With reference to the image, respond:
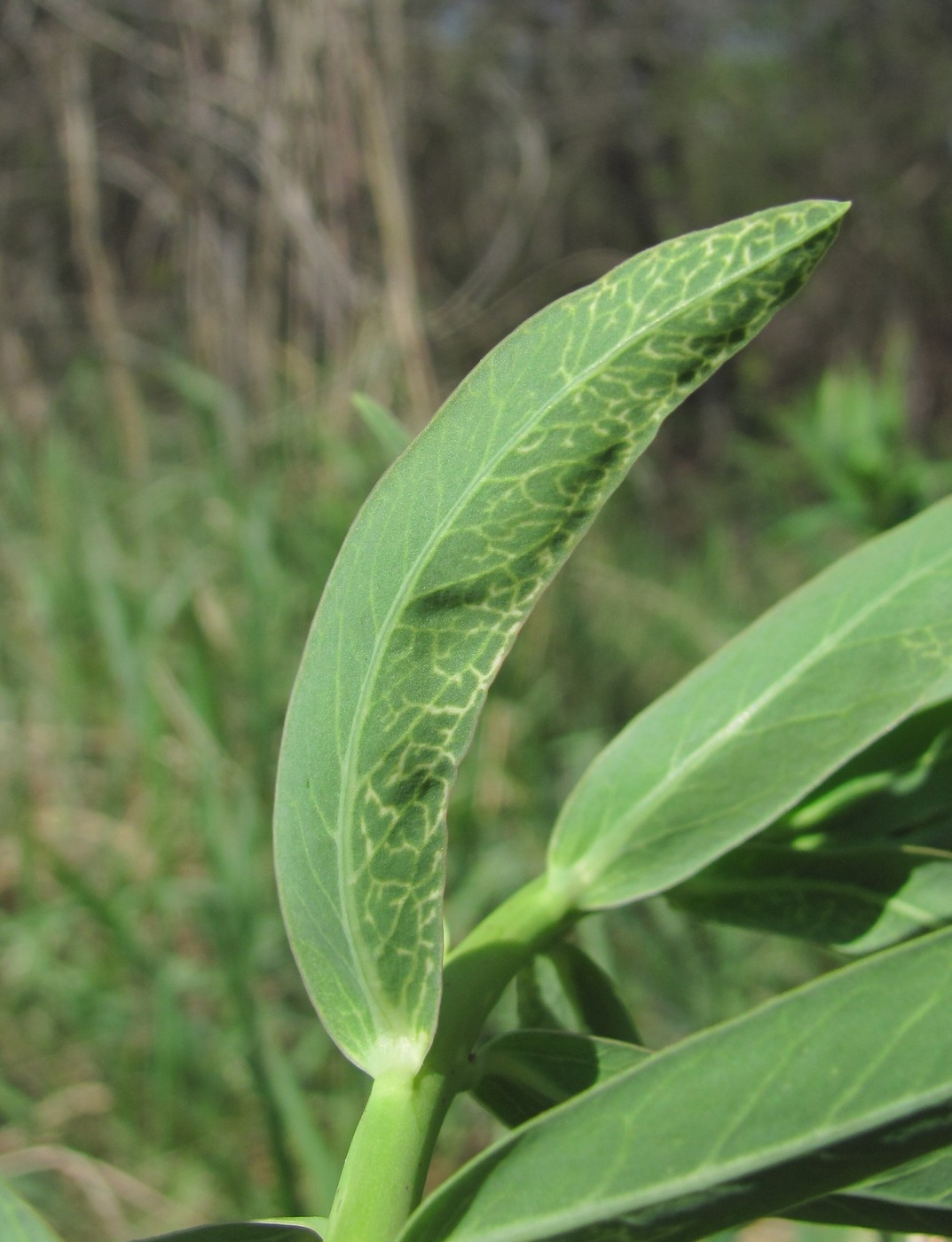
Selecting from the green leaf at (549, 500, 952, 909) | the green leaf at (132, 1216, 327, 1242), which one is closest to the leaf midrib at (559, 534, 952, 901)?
the green leaf at (549, 500, 952, 909)

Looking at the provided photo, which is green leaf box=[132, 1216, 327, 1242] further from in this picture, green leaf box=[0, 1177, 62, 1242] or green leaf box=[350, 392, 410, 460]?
green leaf box=[350, 392, 410, 460]

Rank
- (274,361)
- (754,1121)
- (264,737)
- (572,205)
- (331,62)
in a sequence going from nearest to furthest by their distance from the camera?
(754,1121), (264,737), (331,62), (274,361), (572,205)

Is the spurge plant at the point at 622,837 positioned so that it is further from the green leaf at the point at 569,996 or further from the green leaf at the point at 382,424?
the green leaf at the point at 382,424

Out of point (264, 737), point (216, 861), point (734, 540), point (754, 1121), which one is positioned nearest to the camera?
point (754, 1121)

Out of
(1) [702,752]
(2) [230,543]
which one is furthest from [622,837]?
(2) [230,543]

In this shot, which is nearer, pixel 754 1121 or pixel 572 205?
pixel 754 1121

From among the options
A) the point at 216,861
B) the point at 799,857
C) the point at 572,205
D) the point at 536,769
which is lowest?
the point at 536,769

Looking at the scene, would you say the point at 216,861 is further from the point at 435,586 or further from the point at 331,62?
the point at 331,62

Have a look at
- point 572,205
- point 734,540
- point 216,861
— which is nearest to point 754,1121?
point 216,861

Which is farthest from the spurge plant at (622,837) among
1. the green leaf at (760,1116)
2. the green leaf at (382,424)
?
the green leaf at (382,424)
